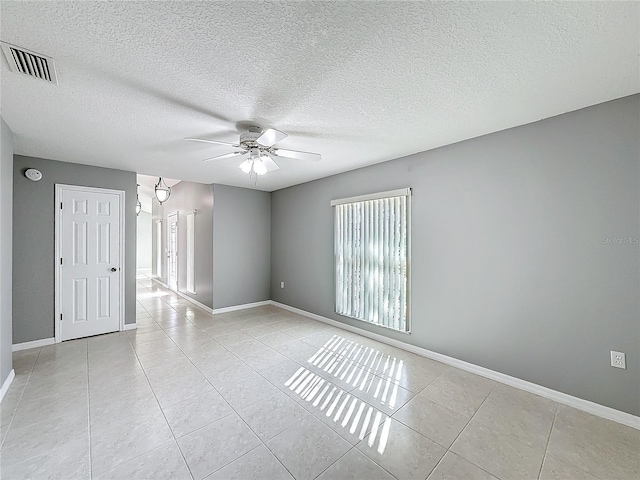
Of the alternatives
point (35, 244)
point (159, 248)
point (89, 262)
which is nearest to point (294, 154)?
point (89, 262)

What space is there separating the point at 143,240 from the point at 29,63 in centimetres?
1186

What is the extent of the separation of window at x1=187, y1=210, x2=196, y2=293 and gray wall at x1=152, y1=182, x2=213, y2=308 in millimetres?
143

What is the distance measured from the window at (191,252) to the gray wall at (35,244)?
238cm

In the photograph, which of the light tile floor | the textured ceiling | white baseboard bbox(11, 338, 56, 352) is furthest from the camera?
white baseboard bbox(11, 338, 56, 352)

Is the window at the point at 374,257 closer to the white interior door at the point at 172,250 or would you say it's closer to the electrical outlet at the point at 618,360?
the electrical outlet at the point at 618,360

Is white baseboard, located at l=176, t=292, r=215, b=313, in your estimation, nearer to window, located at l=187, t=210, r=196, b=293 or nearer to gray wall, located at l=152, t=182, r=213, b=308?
gray wall, located at l=152, t=182, r=213, b=308

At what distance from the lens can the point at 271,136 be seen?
224 centimetres

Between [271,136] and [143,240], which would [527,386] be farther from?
[143,240]

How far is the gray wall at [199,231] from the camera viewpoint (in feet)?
17.6

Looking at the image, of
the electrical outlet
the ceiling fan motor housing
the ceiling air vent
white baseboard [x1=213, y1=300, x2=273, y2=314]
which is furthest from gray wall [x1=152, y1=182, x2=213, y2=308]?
the electrical outlet

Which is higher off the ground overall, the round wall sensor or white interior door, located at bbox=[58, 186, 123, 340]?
the round wall sensor

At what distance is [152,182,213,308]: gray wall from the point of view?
17.6 ft

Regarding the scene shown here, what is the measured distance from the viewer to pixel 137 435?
6.31ft

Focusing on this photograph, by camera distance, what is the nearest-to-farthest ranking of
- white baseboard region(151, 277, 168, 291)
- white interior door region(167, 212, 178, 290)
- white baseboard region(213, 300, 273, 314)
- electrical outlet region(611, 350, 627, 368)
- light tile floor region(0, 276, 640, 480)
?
light tile floor region(0, 276, 640, 480) < electrical outlet region(611, 350, 627, 368) < white baseboard region(213, 300, 273, 314) < white interior door region(167, 212, 178, 290) < white baseboard region(151, 277, 168, 291)
